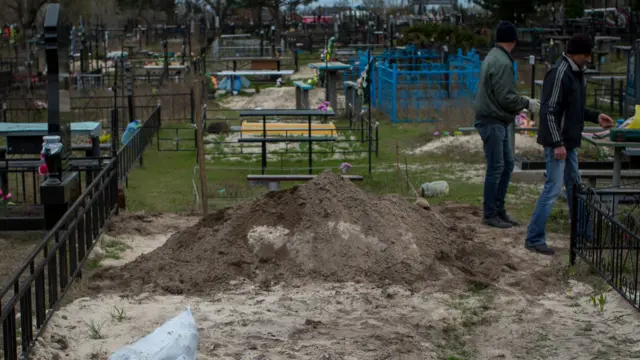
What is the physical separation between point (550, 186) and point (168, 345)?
14.0ft

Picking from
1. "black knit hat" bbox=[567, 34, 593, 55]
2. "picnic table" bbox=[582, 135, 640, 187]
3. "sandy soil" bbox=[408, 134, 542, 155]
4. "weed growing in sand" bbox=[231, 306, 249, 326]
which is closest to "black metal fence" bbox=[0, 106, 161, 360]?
"weed growing in sand" bbox=[231, 306, 249, 326]

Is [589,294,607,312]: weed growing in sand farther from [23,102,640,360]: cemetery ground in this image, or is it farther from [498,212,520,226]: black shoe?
[498,212,520,226]: black shoe

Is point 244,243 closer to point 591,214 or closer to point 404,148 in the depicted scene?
point 591,214

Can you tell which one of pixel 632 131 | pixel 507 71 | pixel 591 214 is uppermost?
pixel 507 71

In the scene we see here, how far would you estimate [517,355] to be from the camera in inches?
243

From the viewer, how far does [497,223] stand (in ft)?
32.1

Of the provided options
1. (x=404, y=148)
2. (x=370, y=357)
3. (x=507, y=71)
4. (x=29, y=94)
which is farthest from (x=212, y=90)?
(x=370, y=357)

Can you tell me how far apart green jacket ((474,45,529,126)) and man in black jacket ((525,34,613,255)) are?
0.77m

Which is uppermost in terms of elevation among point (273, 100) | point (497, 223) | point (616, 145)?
point (616, 145)

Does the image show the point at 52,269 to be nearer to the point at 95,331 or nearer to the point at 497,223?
the point at 95,331

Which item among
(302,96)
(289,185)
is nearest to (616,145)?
(289,185)

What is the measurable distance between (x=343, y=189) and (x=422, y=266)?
123cm

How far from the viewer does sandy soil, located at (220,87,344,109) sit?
26.5m

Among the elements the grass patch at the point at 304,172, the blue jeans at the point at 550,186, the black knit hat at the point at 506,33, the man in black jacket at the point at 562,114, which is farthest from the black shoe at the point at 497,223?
the black knit hat at the point at 506,33
